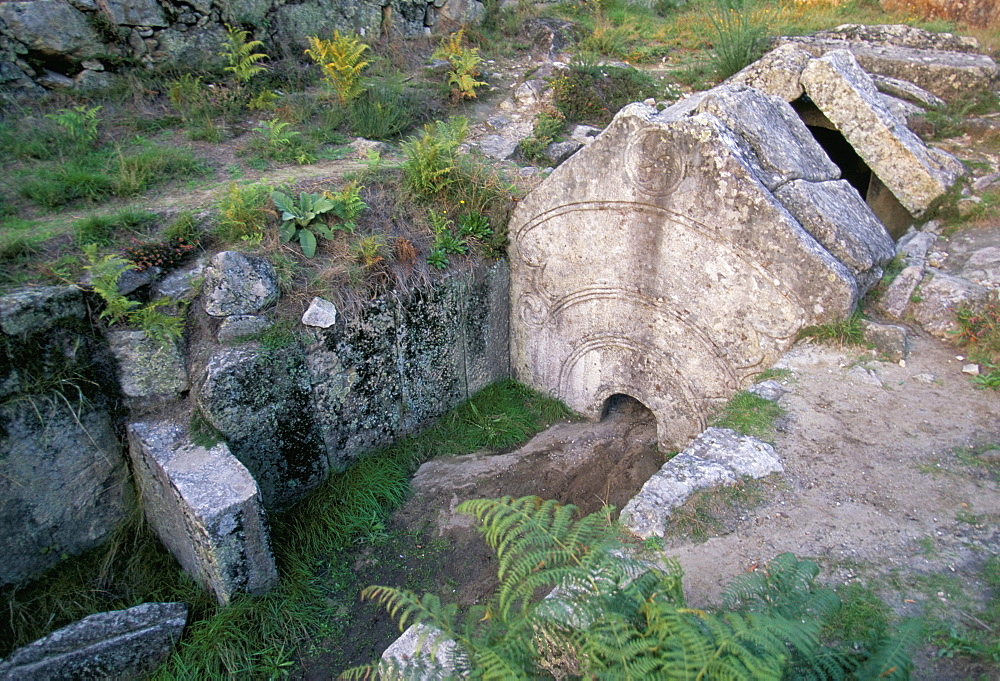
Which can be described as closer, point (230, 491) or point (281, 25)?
point (230, 491)

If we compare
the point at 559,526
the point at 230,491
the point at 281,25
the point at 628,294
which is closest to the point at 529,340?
the point at 628,294

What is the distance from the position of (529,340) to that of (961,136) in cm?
480

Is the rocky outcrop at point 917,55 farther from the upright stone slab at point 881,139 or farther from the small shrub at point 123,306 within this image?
the small shrub at point 123,306

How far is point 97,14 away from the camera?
6715 millimetres

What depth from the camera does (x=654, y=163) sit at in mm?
4656

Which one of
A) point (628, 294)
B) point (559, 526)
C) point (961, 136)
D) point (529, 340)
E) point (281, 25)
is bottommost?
point (529, 340)

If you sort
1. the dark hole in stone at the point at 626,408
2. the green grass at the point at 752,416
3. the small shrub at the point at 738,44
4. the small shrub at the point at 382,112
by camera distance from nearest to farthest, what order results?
1. the green grass at the point at 752,416
2. the dark hole in stone at the point at 626,408
3. the small shrub at the point at 382,112
4. the small shrub at the point at 738,44

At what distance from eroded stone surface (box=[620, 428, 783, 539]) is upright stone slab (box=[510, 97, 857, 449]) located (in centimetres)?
131

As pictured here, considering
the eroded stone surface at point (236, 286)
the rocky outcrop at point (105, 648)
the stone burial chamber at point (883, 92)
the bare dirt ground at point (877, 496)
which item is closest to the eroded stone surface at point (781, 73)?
the stone burial chamber at point (883, 92)

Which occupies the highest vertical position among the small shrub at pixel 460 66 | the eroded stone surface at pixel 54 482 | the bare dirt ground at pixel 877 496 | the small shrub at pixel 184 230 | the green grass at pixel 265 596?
the small shrub at pixel 460 66

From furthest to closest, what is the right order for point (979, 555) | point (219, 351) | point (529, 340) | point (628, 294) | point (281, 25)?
1. point (281, 25)
2. point (529, 340)
3. point (628, 294)
4. point (219, 351)
5. point (979, 555)

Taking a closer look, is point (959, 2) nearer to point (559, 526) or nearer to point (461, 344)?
point (461, 344)

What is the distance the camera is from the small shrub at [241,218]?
486cm

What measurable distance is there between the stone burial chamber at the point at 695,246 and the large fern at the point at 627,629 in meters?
2.59
